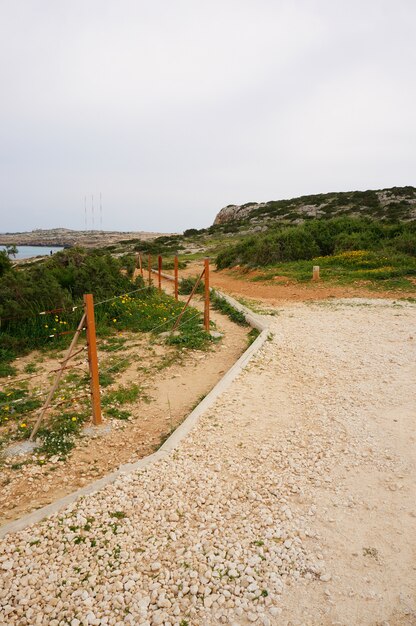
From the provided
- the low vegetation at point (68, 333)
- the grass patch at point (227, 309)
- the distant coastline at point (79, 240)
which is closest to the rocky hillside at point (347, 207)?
the distant coastline at point (79, 240)

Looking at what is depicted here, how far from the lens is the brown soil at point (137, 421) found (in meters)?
4.29

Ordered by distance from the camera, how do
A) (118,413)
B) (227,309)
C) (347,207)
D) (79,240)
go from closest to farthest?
(118,413) < (227,309) < (347,207) < (79,240)

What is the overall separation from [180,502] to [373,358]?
5303 millimetres

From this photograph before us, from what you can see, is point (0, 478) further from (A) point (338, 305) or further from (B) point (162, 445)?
(A) point (338, 305)

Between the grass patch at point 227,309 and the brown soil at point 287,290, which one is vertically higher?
the brown soil at point 287,290

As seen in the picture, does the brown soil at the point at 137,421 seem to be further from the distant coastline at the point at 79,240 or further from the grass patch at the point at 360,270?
the distant coastline at the point at 79,240

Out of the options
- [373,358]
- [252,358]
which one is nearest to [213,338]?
[252,358]

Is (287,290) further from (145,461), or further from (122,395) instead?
(145,461)

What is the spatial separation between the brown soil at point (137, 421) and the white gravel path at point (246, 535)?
0.55 metres

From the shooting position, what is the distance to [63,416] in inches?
222

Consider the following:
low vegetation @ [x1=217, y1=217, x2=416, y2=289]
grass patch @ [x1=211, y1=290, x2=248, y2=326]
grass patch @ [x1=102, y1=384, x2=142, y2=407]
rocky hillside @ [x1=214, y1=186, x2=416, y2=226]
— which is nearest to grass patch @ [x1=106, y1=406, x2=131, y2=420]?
grass patch @ [x1=102, y1=384, x2=142, y2=407]

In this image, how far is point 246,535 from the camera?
11.4ft

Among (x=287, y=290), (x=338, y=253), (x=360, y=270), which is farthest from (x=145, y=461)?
(x=338, y=253)

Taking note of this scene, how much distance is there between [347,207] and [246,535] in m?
36.9
